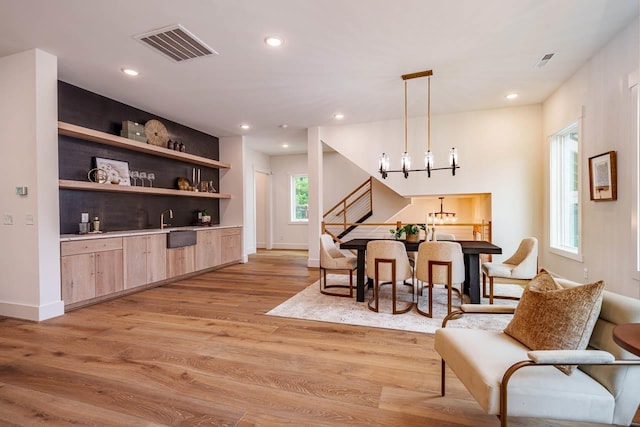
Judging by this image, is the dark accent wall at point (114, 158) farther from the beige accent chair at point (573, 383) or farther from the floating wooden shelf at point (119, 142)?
the beige accent chair at point (573, 383)

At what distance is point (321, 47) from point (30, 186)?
3.58 meters

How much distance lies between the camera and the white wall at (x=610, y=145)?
3074 mm

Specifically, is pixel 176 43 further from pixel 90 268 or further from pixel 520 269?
pixel 520 269

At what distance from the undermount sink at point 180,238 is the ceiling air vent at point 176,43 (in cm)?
276

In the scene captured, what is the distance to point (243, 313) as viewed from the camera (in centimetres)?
359

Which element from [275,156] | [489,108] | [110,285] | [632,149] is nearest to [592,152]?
[632,149]

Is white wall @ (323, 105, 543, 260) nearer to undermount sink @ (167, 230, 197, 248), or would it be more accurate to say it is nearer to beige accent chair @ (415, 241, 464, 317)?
beige accent chair @ (415, 241, 464, 317)

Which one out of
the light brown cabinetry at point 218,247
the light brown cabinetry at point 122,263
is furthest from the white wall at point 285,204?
the light brown cabinetry at point 122,263

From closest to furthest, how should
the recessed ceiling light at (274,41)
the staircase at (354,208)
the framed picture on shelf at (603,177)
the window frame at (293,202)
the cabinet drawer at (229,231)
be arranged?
the recessed ceiling light at (274,41) → the framed picture on shelf at (603,177) → the cabinet drawer at (229,231) → the staircase at (354,208) → the window frame at (293,202)

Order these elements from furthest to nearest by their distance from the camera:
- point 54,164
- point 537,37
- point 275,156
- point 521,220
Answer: point 275,156, point 521,220, point 54,164, point 537,37

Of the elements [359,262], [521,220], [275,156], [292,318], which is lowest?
[292,318]

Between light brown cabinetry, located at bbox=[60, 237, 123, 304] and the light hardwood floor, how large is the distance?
0.31m

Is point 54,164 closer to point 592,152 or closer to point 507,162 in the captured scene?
point 592,152

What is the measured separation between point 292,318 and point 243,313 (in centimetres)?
62
